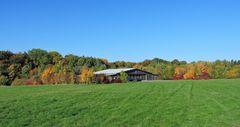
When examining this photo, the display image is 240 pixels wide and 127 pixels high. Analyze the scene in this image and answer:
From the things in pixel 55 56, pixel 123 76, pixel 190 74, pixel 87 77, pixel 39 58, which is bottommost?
pixel 87 77

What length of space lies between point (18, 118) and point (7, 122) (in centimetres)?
85

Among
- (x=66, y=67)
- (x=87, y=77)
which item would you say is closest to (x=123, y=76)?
(x=87, y=77)

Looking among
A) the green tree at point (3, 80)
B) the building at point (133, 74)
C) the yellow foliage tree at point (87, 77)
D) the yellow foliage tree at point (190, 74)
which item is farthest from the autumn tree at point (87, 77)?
the yellow foliage tree at point (190, 74)

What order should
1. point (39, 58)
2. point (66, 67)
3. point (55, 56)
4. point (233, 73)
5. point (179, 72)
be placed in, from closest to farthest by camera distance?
point (66, 67) → point (39, 58) → point (233, 73) → point (179, 72) → point (55, 56)

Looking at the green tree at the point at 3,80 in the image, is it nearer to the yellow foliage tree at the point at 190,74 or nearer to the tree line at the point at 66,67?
the tree line at the point at 66,67

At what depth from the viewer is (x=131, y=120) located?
38.8 ft

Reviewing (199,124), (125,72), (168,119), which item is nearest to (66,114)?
(168,119)

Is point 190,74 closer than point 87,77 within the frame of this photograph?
No

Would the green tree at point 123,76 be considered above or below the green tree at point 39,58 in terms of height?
below

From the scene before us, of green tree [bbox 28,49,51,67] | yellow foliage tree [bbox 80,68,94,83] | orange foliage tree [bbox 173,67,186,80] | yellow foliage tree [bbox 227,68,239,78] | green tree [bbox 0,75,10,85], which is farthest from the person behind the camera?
orange foliage tree [bbox 173,67,186,80]

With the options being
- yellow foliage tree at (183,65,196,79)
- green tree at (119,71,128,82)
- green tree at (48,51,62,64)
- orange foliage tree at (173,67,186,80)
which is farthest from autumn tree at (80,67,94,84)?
yellow foliage tree at (183,65,196,79)

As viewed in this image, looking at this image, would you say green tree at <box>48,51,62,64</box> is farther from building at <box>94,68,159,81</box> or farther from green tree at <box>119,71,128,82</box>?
green tree at <box>119,71,128,82</box>

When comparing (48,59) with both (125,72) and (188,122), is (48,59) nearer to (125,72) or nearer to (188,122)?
(125,72)

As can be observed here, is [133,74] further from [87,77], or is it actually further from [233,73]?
[233,73]
